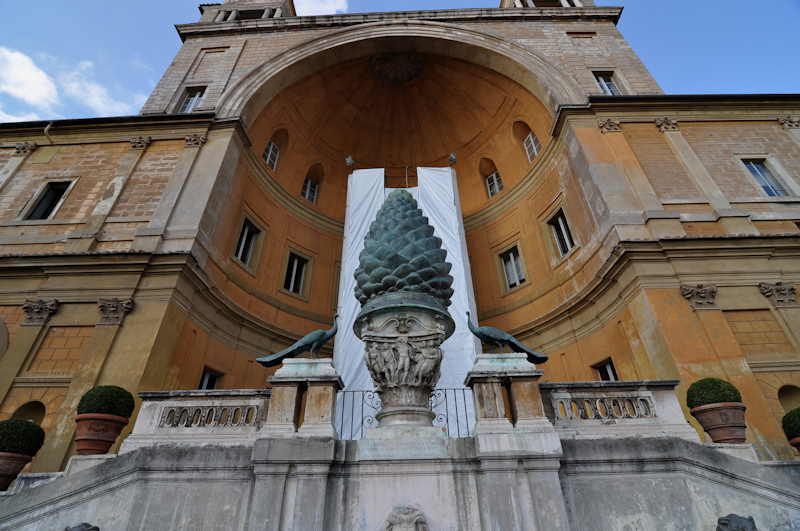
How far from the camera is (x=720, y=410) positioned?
5.23 meters

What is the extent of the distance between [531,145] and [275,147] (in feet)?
33.3

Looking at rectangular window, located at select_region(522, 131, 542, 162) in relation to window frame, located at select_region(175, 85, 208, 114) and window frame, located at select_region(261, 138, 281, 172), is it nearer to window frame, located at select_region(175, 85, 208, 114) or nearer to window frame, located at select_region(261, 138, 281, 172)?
window frame, located at select_region(261, 138, 281, 172)

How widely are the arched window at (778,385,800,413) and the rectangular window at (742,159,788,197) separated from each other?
20.5 ft

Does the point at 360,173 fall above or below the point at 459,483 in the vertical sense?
above

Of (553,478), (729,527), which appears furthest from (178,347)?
(729,527)

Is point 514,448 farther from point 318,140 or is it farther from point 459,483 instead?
point 318,140

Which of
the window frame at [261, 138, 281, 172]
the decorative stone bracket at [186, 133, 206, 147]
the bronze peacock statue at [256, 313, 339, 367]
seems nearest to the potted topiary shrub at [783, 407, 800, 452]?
the bronze peacock statue at [256, 313, 339, 367]

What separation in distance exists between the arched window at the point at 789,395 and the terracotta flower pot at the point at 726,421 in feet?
17.4

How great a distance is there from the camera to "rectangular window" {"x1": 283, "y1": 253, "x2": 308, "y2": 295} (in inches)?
605

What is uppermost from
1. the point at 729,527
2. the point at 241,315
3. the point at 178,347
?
the point at 241,315

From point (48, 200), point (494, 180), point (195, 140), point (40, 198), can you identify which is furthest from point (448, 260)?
point (40, 198)

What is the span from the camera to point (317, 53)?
16625mm

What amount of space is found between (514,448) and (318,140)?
1621cm

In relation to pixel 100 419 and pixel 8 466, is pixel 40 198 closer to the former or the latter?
pixel 8 466
